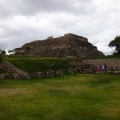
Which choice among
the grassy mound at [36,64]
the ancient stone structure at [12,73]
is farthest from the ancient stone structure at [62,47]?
the ancient stone structure at [12,73]

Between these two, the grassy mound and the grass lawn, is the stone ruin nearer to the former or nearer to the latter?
the grassy mound

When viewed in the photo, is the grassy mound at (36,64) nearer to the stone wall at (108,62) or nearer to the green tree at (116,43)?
the stone wall at (108,62)

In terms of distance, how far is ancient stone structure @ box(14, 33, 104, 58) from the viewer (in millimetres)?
40906

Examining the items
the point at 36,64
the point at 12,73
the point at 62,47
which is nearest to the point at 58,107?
the point at 12,73

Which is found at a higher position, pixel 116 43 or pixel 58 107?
pixel 116 43

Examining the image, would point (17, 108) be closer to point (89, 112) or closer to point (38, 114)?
point (38, 114)

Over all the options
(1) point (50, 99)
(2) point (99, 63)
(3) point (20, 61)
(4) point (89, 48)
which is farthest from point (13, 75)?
(4) point (89, 48)

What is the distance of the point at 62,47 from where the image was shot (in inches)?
1647

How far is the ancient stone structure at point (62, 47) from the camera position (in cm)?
4091

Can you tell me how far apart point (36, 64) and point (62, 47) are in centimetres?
1765

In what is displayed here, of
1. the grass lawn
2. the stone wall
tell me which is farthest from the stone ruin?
the stone wall

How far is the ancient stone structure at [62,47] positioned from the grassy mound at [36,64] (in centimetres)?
1062

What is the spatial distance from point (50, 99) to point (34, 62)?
14.6m

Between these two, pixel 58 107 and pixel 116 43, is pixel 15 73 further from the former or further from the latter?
pixel 116 43
